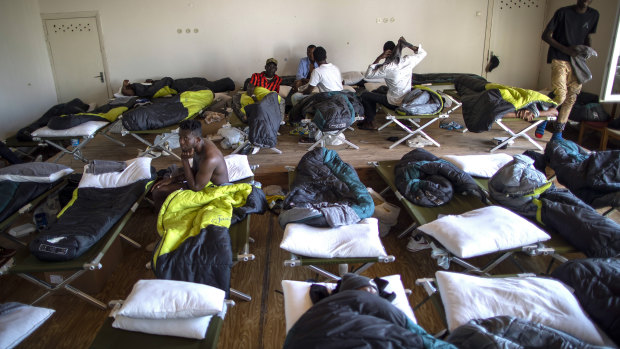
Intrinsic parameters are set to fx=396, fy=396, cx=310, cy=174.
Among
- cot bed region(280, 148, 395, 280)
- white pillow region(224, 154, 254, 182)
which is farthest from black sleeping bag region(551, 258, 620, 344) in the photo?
white pillow region(224, 154, 254, 182)

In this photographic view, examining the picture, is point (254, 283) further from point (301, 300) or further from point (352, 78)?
point (352, 78)

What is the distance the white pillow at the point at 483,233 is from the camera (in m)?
2.17

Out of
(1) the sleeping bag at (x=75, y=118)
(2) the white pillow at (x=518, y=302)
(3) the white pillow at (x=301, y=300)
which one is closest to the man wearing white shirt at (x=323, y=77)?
(1) the sleeping bag at (x=75, y=118)

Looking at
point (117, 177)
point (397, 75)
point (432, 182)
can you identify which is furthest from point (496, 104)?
point (117, 177)

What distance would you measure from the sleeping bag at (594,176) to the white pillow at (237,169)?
2531 mm

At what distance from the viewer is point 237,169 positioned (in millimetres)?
3447

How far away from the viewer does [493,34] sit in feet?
22.7

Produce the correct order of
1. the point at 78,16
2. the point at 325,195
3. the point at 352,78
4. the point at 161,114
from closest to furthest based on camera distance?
1. the point at 325,195
2. the point at 161,114
3. the point at 352,78
4. the point at 78,16

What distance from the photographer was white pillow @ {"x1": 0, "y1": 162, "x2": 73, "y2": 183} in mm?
3193

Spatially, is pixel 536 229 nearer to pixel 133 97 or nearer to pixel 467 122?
pixel 467 122

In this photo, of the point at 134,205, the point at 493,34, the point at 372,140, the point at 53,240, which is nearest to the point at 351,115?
the point at 372,140

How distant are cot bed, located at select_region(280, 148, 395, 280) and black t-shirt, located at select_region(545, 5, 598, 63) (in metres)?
3.83

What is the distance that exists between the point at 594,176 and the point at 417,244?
133 cm

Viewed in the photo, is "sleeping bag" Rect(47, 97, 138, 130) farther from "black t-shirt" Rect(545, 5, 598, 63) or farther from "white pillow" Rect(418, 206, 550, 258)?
"black t-shirt" Rect(545, 5, 598, 63)
